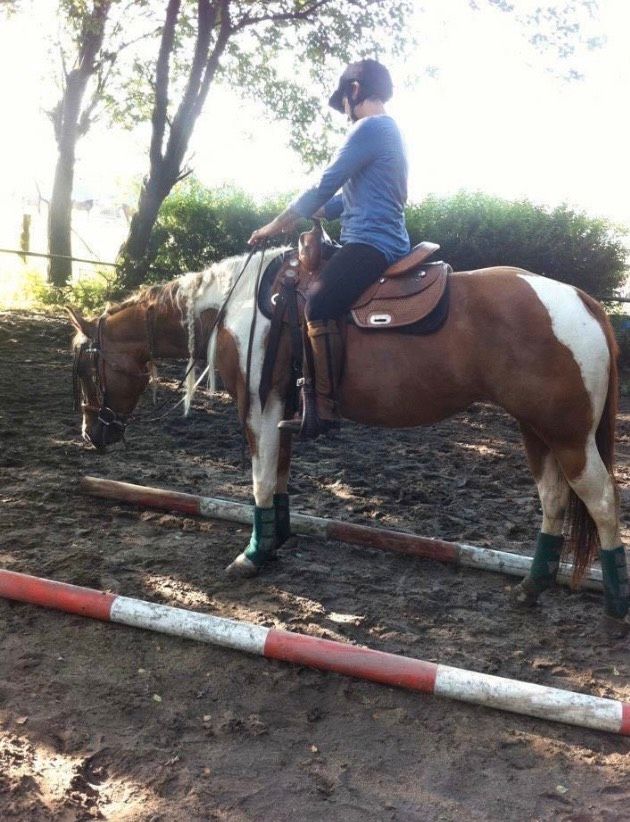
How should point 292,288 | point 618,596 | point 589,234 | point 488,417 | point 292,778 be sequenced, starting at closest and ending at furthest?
point 292,778, point 618,596, point 292,288, point 488,417, point 589,234

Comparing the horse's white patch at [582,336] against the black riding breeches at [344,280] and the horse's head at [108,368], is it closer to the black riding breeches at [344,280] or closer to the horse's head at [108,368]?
the black riding breeches at [344,280]

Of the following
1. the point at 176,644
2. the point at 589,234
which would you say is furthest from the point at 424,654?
the point at 589,234

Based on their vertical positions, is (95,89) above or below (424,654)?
above

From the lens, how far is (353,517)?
517 cm

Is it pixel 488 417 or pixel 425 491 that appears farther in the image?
pixel 488 417

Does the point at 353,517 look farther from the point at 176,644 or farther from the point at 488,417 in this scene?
the point at 488,417

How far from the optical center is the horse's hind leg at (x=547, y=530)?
3.80m

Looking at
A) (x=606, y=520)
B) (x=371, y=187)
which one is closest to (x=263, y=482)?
(x=371, y=187)

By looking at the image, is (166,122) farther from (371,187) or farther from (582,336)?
(582,336)

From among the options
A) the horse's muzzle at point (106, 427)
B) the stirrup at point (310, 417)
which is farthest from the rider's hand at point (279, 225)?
the horse's muzzle at point (106, 427)

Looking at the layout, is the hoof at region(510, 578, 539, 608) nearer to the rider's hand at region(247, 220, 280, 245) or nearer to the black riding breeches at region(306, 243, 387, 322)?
the black riding breeches at region(306, 243, 387, 322)

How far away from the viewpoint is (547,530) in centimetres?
384

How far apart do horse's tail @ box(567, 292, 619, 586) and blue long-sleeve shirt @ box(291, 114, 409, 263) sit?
107 centimetres

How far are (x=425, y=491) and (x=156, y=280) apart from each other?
29.7 ft
